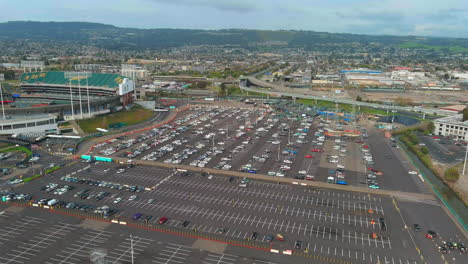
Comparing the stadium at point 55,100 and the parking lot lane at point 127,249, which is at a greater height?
the stadium at point 55,100

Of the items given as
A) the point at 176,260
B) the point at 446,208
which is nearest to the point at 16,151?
the point at 176,260

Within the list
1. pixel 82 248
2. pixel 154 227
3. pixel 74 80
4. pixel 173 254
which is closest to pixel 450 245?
pixel 173 254

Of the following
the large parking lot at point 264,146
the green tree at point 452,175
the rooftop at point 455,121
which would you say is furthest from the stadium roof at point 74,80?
the rooftop at point 455,121

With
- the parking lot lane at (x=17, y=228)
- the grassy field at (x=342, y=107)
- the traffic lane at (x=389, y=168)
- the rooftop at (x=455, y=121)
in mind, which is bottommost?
the parking lot lane at (x=17, y=228)

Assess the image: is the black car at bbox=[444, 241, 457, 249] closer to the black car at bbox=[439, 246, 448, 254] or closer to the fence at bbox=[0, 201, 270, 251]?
the black car at bbox=[439, 246, 448, 254]

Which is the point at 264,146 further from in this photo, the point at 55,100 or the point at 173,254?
the point at 55,100

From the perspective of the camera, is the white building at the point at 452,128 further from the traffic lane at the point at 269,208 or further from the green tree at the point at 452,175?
the traffic lane at the point at 269,208


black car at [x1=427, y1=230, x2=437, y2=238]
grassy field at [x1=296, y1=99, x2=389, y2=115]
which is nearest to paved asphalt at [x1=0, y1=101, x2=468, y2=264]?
black car at [x1=427, y1=230, x2=437, y2=238]
